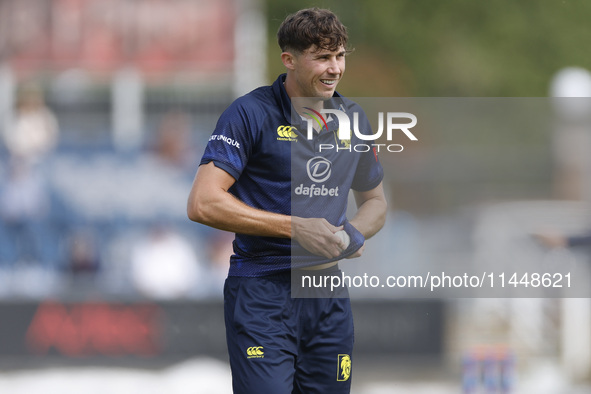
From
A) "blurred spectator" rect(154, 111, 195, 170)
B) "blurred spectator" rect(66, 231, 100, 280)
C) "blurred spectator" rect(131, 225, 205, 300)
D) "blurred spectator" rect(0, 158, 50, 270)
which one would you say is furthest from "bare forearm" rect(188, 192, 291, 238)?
"blurred spectator" rect(154, 111, 195, 170)

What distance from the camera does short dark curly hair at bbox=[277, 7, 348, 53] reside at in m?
3.83

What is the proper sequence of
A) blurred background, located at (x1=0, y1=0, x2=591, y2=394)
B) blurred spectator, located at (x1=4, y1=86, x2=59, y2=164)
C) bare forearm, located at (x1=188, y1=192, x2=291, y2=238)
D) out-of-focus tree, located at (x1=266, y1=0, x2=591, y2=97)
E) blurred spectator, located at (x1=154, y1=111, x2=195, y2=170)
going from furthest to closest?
out-of-focus tree, located at (x1=266, y1=0, x2=591, y2=97) < blurred spectator, located at (x1=154, y1=111, x2=195, y2=170) < blurred spectator, located at (x1=4, y1=86, x2=59, y2=164) < blurred background, located at (x1=0, y1=0, x2=591, y2=394) < bare forearm, located at (x1=188, y1=192, x2=291, y2=238)

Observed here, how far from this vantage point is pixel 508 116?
1578 cm

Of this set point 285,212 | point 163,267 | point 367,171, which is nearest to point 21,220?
point 163,267

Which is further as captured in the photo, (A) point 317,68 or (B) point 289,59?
(B) point 289,59

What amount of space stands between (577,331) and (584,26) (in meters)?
19.8

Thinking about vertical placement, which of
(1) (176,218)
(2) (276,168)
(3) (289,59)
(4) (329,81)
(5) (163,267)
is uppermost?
(1) (176,218)

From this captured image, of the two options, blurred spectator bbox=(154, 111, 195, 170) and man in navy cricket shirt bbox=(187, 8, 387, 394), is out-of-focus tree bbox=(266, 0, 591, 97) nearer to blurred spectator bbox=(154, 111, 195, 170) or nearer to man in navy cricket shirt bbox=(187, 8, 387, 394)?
blurred spectator bbox=(154, 111, 195, 170)

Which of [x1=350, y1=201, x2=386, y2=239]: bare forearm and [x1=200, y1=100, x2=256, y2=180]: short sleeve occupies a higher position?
[x1=200, y1=100, x2=256, y2=180]: short sleeve

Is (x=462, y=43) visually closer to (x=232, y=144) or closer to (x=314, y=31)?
(x=314, y=31)

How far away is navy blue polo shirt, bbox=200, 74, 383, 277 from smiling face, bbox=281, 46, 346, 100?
0.47ft

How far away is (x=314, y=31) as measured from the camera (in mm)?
3832

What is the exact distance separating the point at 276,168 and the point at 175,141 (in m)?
8.82

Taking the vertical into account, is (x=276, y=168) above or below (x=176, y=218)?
below
